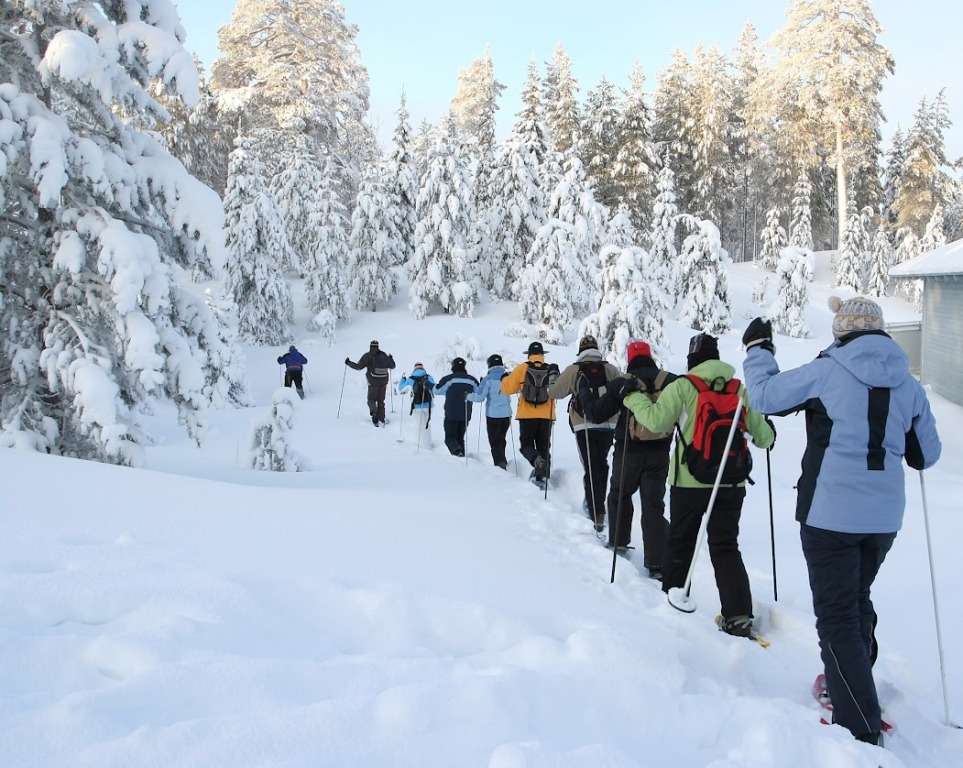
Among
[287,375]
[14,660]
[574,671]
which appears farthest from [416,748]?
[287,375]

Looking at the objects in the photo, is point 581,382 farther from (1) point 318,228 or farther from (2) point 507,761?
(1) point 318,228

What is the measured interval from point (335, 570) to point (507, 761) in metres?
1.85

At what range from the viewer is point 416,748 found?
85.5 inches

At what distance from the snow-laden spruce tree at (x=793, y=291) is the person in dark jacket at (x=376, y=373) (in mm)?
21705

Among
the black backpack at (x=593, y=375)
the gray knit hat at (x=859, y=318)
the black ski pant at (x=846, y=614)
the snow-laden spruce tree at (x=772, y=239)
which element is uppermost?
the snow-laden spruce tree at (x=772, y=239)

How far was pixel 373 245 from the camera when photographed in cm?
2939

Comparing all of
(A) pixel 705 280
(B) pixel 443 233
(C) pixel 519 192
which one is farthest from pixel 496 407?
(C) pixel 519 192

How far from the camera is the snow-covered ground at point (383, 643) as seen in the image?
217cm

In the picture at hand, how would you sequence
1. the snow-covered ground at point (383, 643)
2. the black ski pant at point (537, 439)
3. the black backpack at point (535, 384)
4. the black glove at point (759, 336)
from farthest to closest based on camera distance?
1. the black ski pant at point (537, 439)
2. the black backpack at point (535, 384)
3. the black glove at point (759, 336)
4. the snow-covered ground at point (383, 643)

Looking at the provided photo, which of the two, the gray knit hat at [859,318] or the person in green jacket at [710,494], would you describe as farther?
the person in green jacket at [710,494]

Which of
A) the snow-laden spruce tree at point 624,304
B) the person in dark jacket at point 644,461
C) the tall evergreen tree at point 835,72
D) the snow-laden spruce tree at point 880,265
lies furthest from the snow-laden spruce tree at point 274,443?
the snow-laden spruce tree at point 880,265

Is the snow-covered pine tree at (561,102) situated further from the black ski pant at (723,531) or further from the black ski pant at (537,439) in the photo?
the black ski pant at (723,531)

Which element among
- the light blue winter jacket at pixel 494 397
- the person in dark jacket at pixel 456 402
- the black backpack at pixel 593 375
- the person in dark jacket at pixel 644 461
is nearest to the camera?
the person in dark jacket at pixel 644 461

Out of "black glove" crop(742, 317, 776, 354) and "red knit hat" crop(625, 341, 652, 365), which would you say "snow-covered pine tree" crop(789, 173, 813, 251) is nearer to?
"red knit hat" crop(625, 341, 652, 365)
